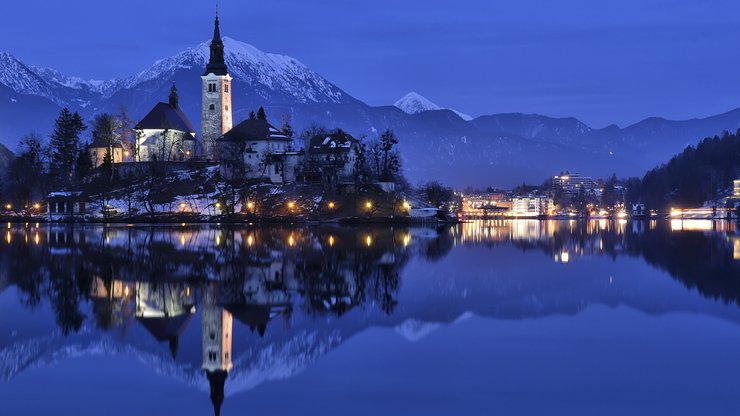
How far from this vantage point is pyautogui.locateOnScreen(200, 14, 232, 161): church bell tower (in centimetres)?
13050

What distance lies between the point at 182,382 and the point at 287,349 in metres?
3.72

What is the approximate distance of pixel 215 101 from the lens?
13112 cm

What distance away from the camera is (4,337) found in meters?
Answer: 21.5

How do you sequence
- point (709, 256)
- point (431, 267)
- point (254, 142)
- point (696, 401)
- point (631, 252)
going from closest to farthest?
point (696, 401) → point (431, 267) → point (709, 256) → point (631, 252) → point (254, 142)

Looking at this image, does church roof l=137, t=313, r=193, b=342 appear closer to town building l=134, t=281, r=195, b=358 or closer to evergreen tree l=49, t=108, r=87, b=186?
town building l=134, t=281, r=195, b=358

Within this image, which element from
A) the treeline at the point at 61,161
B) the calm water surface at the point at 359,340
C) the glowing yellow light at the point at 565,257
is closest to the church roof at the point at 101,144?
the treeline at the point at 61,161

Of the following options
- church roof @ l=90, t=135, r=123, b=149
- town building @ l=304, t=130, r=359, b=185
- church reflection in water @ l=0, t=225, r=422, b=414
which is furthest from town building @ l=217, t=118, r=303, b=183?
church reflection in water @ l=0, t=225, r=422, b=414

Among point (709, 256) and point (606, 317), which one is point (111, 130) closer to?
point (709, 256)

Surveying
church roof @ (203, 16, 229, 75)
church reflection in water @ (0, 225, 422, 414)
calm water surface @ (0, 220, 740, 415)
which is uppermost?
church roof @ (203, 16, 229, 75)

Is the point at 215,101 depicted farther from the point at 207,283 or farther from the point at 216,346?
the point at 216,346

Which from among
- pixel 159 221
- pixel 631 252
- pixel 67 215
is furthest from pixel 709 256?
pixel 67 215

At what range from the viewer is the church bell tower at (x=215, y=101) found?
13050 cm

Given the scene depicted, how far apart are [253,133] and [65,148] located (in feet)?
112

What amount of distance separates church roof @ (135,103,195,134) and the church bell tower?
3.55 m
